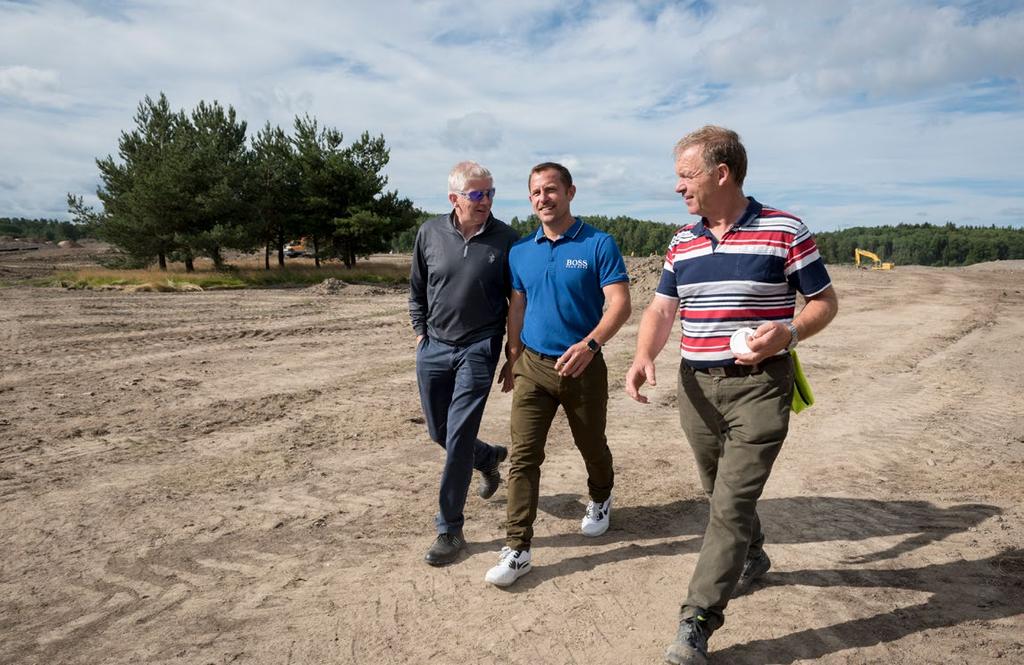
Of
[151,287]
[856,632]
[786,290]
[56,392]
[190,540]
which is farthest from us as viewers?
[151,287]

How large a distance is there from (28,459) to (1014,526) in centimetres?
743

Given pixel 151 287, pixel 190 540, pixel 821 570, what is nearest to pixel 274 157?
pixel 151 287

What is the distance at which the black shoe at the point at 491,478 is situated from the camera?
15.1 feet

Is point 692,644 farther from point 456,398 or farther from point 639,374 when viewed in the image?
point 456,398

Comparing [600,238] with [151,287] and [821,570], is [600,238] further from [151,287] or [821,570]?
[151,287]

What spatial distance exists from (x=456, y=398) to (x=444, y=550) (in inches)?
34.9

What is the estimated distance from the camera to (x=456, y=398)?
3.77 m

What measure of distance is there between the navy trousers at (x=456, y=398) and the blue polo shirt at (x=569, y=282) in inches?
14.3

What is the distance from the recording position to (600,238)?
3.52m

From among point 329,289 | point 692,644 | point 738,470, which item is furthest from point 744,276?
point 329,289

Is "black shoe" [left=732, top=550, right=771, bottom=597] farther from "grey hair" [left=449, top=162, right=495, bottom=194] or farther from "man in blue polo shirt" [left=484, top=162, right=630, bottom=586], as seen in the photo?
"grey hair" [left=449, top=162, right=495, bottom=194]

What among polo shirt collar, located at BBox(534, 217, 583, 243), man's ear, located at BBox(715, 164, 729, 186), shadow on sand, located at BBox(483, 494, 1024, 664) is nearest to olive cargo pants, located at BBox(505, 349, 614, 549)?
shadow on sand, located at BBox(483, 494, 1024, 664)

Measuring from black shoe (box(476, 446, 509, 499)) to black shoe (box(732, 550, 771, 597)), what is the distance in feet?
5.71

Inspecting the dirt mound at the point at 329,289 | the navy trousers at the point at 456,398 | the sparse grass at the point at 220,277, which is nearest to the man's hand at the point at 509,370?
the navy trousers at the point at 456,398
